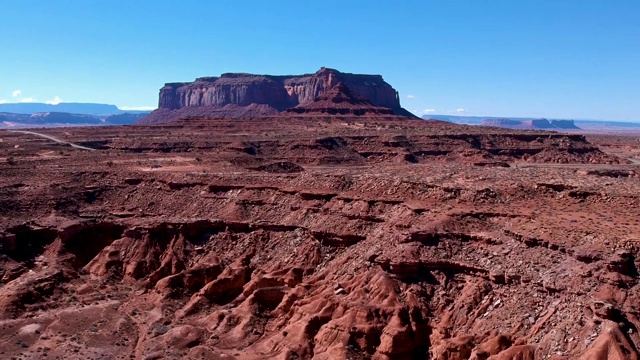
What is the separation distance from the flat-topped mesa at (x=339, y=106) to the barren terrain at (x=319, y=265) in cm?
10519

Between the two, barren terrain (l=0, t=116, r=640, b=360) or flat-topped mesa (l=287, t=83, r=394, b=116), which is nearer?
barren terrain (l=0, t=116, r=640, b=360)

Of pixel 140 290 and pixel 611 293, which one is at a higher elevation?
pixel 611 293

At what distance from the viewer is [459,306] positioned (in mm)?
39125

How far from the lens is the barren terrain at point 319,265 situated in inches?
1436

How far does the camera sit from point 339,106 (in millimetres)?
179375

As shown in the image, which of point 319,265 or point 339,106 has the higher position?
point 339,106

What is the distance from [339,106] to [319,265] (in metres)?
134

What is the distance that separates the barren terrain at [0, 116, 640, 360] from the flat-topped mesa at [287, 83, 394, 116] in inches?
4141

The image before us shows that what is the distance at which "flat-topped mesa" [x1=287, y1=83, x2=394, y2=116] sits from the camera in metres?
176

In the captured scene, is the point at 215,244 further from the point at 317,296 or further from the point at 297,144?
the point at 297,144

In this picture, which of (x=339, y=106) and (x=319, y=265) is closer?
(x=319, y=265)

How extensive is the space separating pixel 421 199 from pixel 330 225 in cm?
832

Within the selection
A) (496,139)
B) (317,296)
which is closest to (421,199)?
(317,296)

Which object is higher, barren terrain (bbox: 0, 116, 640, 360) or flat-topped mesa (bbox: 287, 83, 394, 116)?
flat-topped mesa (bbox: 287, 83, 394, 116)
